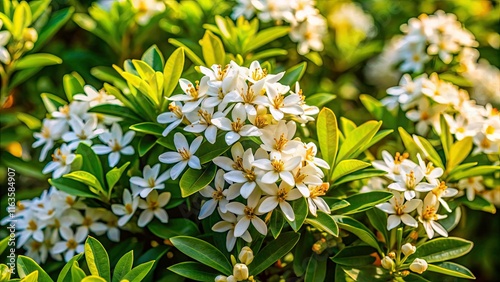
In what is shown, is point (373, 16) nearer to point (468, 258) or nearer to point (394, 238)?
point (468, 258)

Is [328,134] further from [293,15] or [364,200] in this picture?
[293,15]

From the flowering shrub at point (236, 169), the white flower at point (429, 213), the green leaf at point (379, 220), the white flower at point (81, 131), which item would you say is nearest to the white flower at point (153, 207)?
the flowering shrub at point (236, 169)

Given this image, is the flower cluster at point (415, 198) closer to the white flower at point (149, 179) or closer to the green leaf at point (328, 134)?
the green leaf at point (328, 134)

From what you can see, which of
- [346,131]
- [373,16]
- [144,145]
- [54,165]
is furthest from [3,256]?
[373,16]

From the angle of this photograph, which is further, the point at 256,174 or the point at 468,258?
the point at 468,258

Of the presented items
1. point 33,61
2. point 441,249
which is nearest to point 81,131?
point 33,61
